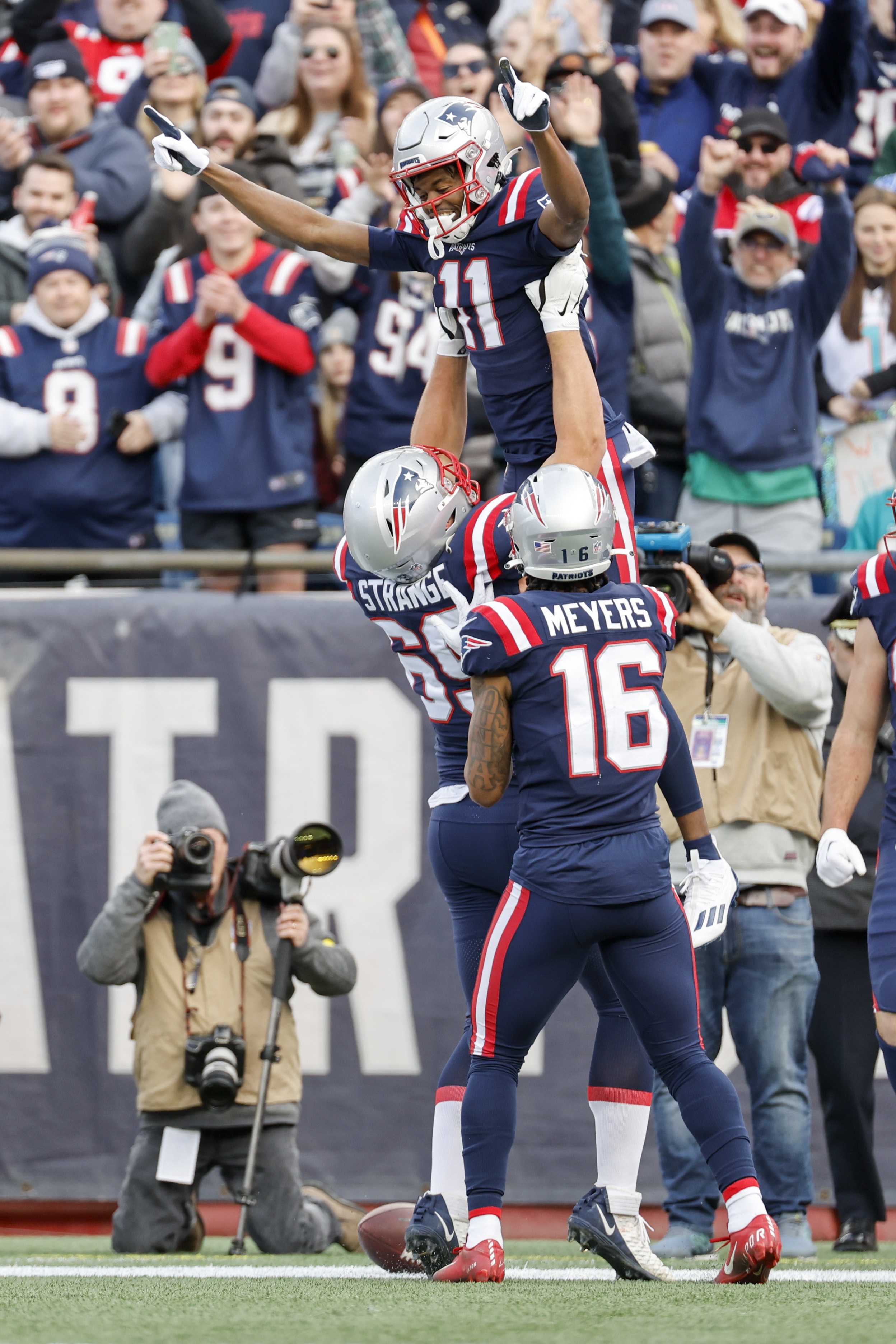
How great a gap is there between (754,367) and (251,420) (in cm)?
194

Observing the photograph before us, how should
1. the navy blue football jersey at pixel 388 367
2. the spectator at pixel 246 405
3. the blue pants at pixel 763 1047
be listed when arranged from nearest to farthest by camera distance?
the blue pants at pixel 763 1047 < the spectator at pixel 246 405 < the navy blue football jersey at pixel 388 367

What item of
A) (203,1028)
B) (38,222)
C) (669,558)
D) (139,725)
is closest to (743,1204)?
(669,558)

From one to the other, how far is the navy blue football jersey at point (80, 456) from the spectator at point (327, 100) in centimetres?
161

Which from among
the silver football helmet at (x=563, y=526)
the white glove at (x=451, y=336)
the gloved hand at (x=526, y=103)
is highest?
the gloved hand at (x=526, y=103)

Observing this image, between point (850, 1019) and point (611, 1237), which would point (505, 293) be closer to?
point (611, 1237)

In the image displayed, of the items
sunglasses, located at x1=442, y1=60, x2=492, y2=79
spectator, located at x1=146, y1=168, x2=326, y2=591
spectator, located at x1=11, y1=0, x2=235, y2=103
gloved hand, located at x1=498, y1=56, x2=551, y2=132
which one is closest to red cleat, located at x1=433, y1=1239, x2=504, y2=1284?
gloved hand, located at x1=498, y1=56, x2=551, y2=132

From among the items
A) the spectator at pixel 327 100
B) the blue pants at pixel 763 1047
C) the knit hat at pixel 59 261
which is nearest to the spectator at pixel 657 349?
the spectator at pixel 327 100

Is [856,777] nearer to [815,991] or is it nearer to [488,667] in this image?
[488,667]

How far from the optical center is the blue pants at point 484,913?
454cm

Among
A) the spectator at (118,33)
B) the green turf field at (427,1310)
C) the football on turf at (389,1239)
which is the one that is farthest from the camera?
the spectator at (118,33)

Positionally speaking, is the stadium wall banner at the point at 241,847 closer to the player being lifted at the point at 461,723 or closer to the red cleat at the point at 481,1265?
the player being lifted at the point at 461,723

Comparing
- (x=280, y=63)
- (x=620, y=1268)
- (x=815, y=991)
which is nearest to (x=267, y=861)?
(x=815, y=991)

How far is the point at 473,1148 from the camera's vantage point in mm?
4152

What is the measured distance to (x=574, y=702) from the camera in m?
4.18
